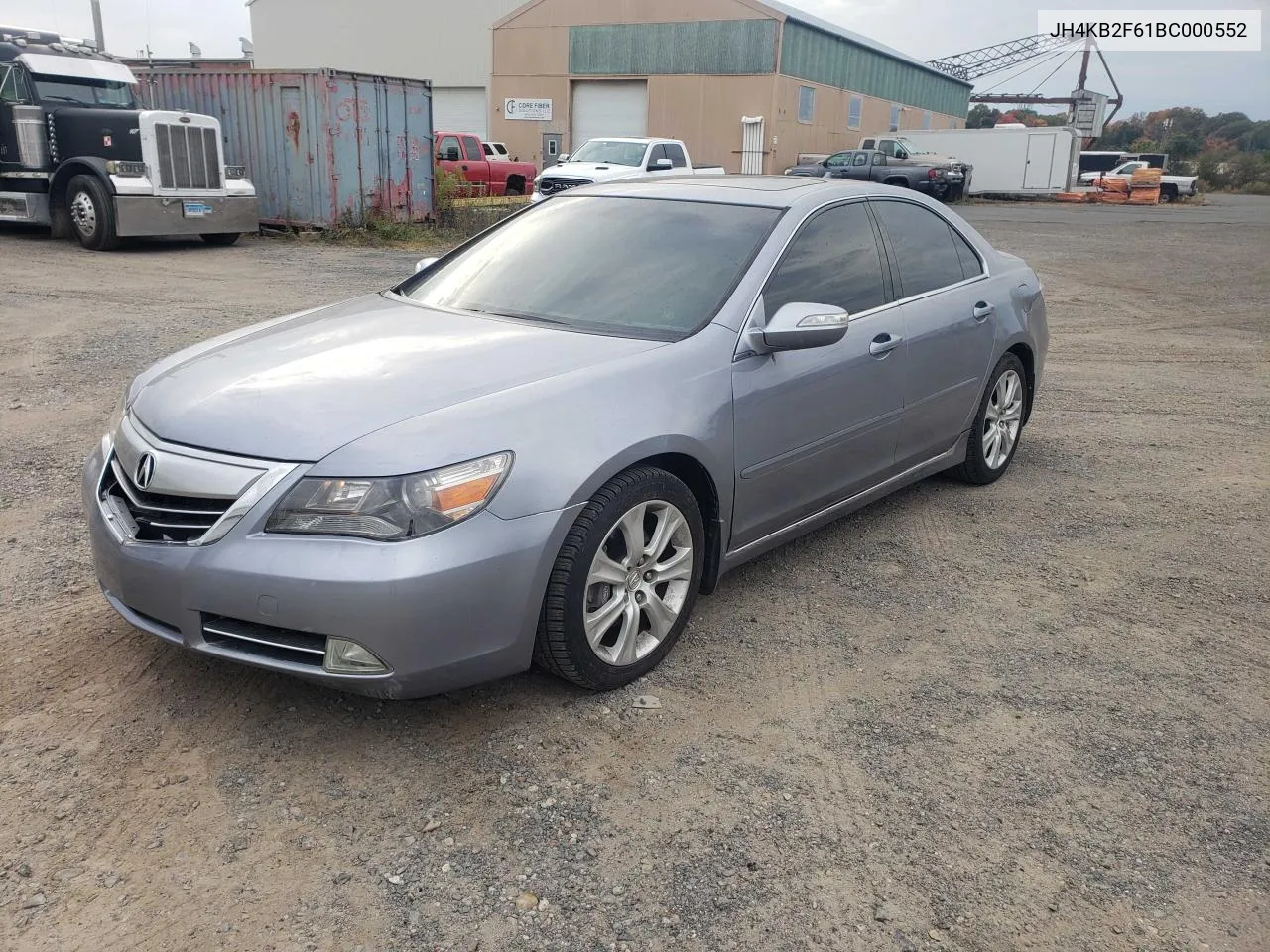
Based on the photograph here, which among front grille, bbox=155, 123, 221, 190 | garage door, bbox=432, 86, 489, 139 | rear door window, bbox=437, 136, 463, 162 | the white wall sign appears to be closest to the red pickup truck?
rear door window, bbox=437, 136, 463, 162

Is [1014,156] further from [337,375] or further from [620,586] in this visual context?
[337,375]

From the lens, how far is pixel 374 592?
2742 millimetres

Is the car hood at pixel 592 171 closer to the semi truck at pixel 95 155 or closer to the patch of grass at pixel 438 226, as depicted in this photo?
the patch of grass at pixel 438 226

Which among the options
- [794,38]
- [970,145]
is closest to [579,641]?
[794,38]

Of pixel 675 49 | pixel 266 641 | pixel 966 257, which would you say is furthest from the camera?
pixel 675 49

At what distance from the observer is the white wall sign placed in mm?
36281

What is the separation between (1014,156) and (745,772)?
40798mm

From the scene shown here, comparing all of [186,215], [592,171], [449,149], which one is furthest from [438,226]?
[449,149]

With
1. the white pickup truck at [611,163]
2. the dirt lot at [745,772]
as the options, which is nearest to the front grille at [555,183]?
the white pickup truck at [611,163]

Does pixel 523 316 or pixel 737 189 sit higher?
pixel 737 189

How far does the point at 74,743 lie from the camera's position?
303 cm

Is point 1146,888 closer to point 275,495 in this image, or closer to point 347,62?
point 275,495

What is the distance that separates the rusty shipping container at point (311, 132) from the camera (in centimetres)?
1673

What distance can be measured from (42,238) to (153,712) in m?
15.3
